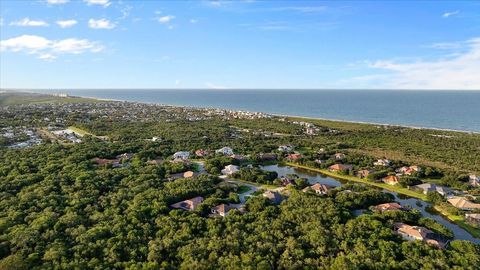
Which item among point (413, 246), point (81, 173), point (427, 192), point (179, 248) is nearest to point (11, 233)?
point (179, 248)

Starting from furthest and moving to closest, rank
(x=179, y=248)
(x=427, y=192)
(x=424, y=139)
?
(x=424, y=139) → (x=427, y=192) → (x=179, y=248)

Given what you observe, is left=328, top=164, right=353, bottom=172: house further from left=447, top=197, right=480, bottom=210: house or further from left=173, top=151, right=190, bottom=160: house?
left=173, top=151, right=190, bottom=160: house

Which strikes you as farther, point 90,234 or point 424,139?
point 424,139

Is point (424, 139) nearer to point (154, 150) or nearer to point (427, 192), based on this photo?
point (427, 192)

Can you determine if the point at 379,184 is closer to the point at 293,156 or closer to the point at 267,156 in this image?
the point at 293,156

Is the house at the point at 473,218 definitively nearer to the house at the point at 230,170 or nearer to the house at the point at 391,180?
the house at the point at 391,180
